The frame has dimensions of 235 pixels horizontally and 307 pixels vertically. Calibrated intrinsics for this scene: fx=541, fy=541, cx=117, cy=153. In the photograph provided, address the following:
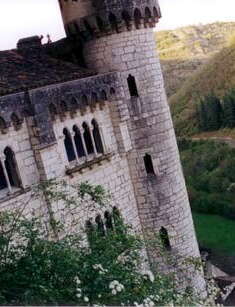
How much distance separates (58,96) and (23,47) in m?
3.90

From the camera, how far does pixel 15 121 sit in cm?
1404

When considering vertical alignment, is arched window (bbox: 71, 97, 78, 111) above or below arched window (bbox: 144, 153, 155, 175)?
above

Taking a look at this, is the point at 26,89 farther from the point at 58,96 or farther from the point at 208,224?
the point at 208,224

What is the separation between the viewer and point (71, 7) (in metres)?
17.7

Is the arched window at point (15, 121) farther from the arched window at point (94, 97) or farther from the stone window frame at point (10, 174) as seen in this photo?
the arched window at point (94, 97)

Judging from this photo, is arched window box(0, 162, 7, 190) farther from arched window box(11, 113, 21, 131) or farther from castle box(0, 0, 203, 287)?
arched window box(11, 113, 21, 131)

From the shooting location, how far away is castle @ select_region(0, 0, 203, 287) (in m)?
15.2

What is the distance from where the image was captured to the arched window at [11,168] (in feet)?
46.0

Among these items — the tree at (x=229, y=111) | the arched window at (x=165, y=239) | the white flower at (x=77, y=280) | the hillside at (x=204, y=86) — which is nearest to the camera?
the white flower at (x=77, y=280)

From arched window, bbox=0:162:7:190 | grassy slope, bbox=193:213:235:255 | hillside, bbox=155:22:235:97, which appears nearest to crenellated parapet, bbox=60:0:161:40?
arched window, bbox=0:162:7:190

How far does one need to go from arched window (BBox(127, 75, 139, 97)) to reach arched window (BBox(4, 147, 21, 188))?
523 cm

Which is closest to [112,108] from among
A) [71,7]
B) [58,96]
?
[58,96]

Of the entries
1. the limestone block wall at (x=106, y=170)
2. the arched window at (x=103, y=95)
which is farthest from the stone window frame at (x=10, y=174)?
the arched window at (x=103, y=95)

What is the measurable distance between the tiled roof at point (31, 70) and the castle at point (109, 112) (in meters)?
0.03
